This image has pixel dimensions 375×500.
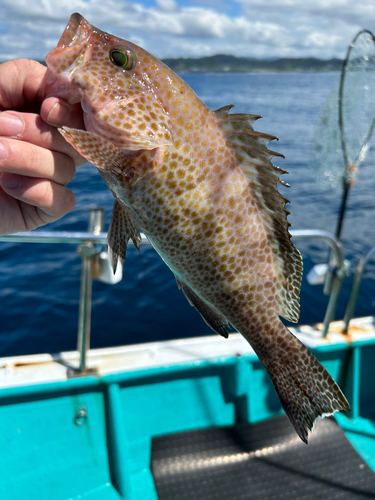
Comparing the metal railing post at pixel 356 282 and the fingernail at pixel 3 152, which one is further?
the metal railing post at pixel 356 282

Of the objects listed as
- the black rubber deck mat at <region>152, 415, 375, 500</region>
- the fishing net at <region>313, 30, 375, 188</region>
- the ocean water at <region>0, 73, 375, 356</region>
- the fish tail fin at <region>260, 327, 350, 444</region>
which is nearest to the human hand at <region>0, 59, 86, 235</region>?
the fish tail fin at <region>260, 327, 350, 444</region>

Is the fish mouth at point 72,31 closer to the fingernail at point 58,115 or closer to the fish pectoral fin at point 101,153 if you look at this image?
the fingernail at point 58,115

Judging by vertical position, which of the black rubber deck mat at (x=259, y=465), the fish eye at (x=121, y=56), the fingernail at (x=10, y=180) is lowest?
the black rubber deck mat at (x=259, y=465)

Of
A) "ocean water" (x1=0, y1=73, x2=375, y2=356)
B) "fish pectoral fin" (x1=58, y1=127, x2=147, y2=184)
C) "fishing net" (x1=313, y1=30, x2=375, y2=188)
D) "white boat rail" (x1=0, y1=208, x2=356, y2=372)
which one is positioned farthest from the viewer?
"ocean water" (x1=0, y1=73, x2=375, y2=356)

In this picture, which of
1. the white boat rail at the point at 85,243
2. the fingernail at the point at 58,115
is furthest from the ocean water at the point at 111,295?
the fingernail at the point at 58,115

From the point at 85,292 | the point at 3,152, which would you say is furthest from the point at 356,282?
the point at 3,152

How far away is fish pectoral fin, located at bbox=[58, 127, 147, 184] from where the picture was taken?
150cm

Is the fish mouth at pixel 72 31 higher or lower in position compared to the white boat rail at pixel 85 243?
higher

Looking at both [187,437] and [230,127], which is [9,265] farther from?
[230,127]

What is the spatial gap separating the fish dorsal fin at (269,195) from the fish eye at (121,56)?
1.36 ft

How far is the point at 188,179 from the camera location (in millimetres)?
1679

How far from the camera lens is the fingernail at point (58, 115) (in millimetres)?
1505

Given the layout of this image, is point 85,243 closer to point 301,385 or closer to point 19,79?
point 19,79

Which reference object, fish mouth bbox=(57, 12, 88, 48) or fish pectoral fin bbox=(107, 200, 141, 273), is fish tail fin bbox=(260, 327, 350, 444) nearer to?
fish pectoral fin bbox=(107, 200, 141, 273)
